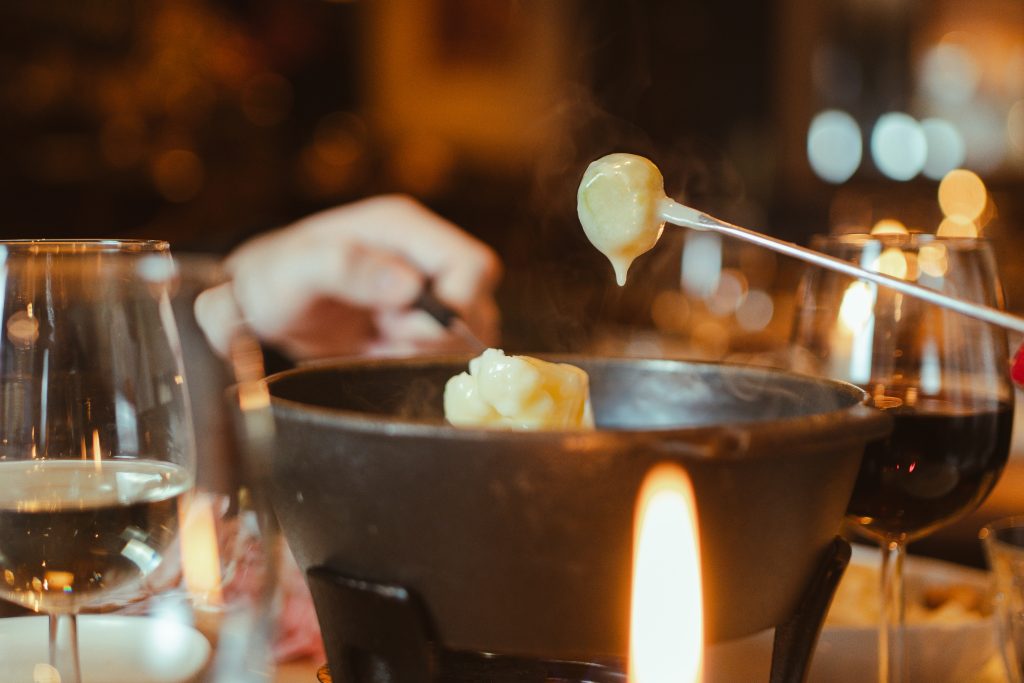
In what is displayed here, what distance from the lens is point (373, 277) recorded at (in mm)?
1232

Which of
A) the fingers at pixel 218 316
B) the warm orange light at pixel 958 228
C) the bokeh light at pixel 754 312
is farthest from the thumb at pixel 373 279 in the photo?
the warm orange light at pixel 958 228

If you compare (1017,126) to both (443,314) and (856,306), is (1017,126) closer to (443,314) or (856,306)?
(443,314)

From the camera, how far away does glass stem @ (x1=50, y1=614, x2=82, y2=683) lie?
2.12 feet

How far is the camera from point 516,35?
21.8ft

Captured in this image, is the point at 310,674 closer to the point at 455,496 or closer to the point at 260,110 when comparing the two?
the point at 455,496

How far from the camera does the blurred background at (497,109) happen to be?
499 cm

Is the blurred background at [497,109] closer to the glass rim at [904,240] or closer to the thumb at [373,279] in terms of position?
the thumb at [373,279]

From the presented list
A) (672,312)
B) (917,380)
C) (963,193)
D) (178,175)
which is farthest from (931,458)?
(963,193)

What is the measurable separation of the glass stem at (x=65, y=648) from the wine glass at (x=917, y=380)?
54cm

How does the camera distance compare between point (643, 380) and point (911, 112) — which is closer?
point (643, 380)

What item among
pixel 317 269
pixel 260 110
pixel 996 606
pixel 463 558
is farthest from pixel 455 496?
pixel 260 110

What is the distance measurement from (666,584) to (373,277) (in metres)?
0.76

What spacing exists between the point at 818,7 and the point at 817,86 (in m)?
0.43

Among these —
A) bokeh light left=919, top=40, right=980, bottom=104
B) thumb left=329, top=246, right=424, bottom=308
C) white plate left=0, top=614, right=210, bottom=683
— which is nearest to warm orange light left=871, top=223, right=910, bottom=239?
thumb left=329, top=246, right=424, bottom=308
